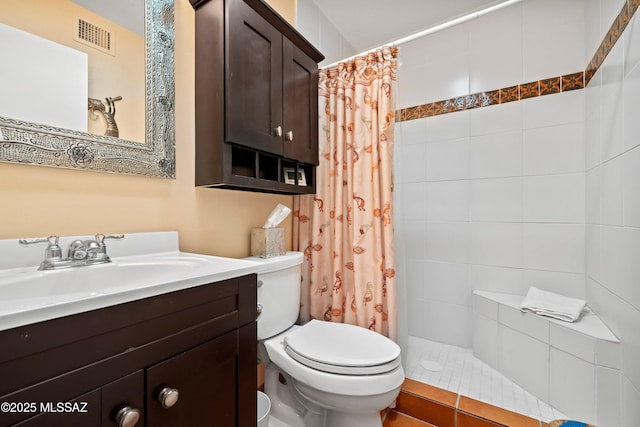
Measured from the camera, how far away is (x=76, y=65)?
35.7 inches

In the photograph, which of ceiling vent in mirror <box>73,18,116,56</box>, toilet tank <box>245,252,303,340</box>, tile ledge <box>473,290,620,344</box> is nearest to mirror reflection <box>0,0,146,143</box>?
ceiling vent in mirror <box>73,18,116,56</box>

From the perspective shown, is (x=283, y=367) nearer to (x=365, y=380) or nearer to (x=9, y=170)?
(x=365, y=380)

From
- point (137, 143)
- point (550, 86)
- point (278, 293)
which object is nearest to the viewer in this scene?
point (137, 143)

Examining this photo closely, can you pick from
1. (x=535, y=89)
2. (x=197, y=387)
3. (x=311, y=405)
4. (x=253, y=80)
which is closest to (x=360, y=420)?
(x=311, y=405)

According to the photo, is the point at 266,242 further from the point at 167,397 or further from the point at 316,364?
the point at 167,397

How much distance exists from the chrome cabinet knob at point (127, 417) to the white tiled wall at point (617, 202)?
154cm

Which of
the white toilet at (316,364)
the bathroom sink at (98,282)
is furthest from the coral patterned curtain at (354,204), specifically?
the bathroom sink at (98,282)

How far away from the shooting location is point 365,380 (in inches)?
41.4

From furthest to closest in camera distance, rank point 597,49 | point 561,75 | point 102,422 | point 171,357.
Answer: point 561,75
point 597,49
point 171,357
point 102,422

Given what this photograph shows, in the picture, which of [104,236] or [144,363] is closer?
[144,363]

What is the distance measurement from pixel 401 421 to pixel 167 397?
49.6 inches

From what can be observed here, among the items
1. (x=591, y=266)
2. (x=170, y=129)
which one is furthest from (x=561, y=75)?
(x=170, y=129)

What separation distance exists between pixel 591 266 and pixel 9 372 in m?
2.27

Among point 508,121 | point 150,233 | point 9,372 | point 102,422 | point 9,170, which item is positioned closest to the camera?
point 9,372
